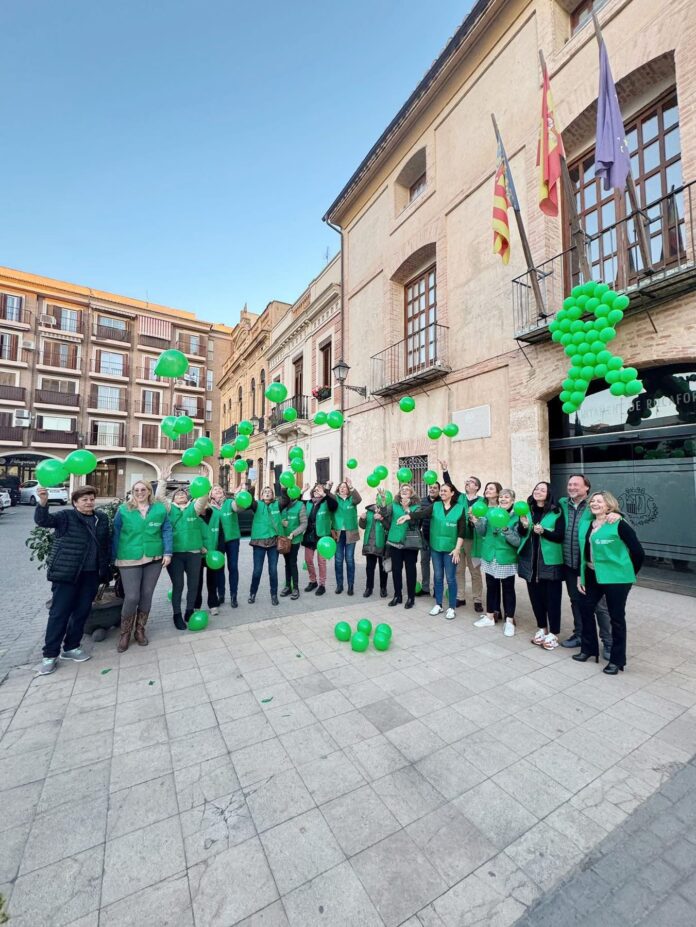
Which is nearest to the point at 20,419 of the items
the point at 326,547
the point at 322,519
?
the point at 322,519

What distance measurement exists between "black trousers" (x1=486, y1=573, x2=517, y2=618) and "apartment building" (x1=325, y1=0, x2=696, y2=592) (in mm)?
3428

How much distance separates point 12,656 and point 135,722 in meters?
2.29

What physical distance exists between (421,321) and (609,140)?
6157 millimetres

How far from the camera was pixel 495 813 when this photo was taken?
2.20 m

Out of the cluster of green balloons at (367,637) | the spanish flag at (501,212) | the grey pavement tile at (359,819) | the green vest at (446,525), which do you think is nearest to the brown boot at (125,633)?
the cluster of green balloons at (367,637)

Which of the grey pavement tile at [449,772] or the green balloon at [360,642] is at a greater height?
the green balloon at [360,642]

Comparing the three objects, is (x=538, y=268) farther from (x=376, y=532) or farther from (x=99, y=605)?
(x=99, y=605)

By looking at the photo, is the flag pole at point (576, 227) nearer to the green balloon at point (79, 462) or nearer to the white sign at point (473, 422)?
the white sign at point (473, 422)

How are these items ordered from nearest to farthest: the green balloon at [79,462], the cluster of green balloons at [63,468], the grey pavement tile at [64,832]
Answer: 1. the grey pavement tile at [64,832]
2. the cluster of green balloons at [63,468]
3. the green balloon at [79,462]

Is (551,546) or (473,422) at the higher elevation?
(473,422)

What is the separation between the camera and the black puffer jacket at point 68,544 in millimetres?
3934

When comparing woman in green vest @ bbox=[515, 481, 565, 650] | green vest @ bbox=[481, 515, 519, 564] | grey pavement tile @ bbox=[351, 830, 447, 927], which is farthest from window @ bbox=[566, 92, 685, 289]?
grey pavement tile @ bbox=[351, 830, 447, 927]

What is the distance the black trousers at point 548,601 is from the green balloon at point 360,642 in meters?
1.94

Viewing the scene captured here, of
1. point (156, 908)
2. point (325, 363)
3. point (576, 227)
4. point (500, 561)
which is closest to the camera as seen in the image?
point (156, 908)
